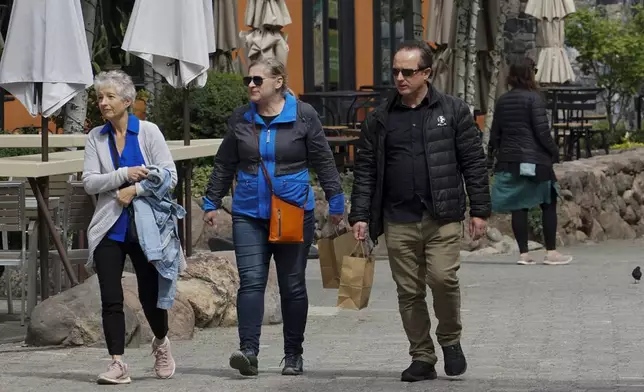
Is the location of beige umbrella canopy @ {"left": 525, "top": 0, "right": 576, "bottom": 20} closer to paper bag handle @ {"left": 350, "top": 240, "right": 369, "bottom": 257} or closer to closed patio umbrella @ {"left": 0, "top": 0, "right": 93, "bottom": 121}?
closed patio umbrella @ {"left": 0, "top": 0, "right": 93, "bottom": 121}

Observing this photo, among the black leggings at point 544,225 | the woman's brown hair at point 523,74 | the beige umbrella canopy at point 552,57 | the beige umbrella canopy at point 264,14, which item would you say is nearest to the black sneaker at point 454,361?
the woman's brown hair at point 523,74

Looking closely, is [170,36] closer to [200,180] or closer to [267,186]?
[267,186]

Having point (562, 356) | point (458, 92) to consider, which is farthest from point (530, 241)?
point (562, 356)

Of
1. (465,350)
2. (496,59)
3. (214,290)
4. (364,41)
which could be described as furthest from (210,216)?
(364,41)

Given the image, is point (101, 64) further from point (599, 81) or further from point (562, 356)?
point (562, 356)

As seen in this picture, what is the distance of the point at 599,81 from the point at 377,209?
16223 millimetres

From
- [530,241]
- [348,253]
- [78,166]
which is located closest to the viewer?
[348,253]

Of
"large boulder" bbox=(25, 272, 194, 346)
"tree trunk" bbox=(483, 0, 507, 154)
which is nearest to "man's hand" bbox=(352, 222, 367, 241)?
"large boulder" bbox=(25, 272, 194, 346)

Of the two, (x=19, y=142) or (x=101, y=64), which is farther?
(x=101, y=64)

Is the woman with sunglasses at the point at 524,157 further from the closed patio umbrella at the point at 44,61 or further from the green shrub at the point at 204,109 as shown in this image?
the closed patio umbrella at the point at 44,61

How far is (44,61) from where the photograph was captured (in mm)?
9992

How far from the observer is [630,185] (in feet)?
63.3

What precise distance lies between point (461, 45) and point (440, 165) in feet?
36.2

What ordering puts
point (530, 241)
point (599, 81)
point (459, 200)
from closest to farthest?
point (459, 200)
point (530, 241)
point (599, 81)
